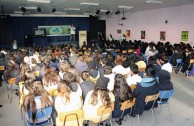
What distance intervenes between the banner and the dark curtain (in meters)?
0.32

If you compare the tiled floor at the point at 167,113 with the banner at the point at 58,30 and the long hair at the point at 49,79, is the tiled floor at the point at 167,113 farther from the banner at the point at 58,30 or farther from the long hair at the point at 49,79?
the banner at the point at 58,30

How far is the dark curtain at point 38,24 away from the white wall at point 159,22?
4.25 m

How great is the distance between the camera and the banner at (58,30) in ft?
61.6

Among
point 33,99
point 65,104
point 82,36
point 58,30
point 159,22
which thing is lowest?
point 65,104

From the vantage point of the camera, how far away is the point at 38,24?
60.0 feet

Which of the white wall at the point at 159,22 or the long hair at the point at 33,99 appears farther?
the white wall at the point at 159,22

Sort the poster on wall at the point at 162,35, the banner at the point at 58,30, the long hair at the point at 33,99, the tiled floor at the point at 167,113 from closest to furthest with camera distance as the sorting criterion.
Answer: the long hair at the point at 33,99
the tiled floor at the point at 167,113
the poster on wall at the point at 162,35
the banner at the point at 58,30

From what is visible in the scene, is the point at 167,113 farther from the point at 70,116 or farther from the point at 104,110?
the point at 70,116

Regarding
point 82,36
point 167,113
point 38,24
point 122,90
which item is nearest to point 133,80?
point 122,90

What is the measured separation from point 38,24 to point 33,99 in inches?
639

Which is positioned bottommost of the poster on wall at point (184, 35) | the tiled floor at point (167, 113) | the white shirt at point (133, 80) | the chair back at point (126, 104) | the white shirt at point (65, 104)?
the tiled floor at point (167, 113)

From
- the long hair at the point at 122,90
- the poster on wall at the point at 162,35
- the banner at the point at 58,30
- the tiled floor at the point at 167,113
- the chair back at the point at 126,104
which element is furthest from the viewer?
the banner at the point at 58,30

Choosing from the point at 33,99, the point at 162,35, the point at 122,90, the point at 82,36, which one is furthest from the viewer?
the point at 82,36

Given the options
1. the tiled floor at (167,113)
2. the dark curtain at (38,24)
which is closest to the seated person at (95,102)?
the tiled floor at (167,113)
